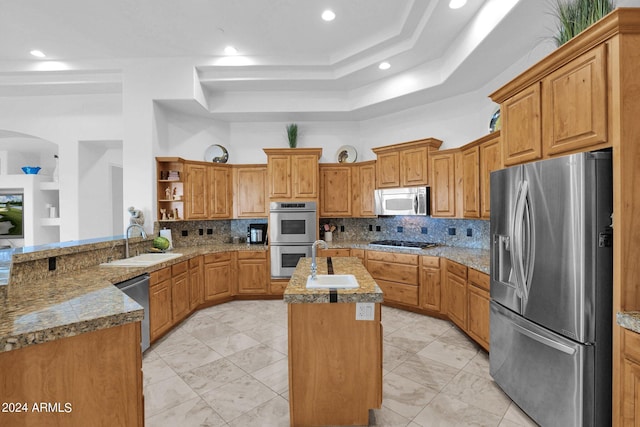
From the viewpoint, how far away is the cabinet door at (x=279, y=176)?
468 centimetres

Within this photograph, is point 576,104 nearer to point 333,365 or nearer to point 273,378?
point 333,365

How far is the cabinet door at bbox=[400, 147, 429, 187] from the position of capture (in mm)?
4145

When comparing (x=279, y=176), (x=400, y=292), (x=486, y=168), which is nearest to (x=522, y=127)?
(x=486, y=168)

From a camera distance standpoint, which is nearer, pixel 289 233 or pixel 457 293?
pixel 457 293

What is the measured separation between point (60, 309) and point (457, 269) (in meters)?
3.52

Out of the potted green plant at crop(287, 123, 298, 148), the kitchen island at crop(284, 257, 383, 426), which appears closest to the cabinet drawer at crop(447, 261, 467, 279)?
the kitchen island at crop(284, 257, 383, 426)

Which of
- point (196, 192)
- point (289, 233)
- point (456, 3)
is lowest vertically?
point (289, 233)

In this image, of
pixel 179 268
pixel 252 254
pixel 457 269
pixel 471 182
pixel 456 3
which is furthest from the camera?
pixel 252 254

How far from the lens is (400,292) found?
4.09 meters

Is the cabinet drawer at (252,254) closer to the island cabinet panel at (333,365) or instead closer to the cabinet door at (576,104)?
the island cabinet panel at (333,365)

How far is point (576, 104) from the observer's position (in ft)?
5.62

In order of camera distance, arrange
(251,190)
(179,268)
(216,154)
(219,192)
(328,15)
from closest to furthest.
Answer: (328,15), (179,268), (219,192), (251,190), (216,154)

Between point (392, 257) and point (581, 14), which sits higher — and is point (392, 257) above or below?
below

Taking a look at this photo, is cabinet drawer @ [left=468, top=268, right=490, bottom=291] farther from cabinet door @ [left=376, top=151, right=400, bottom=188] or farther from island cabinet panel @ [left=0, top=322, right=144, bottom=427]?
island cabinet panel @ [left=0, top=322, right=144, bottom=427]
